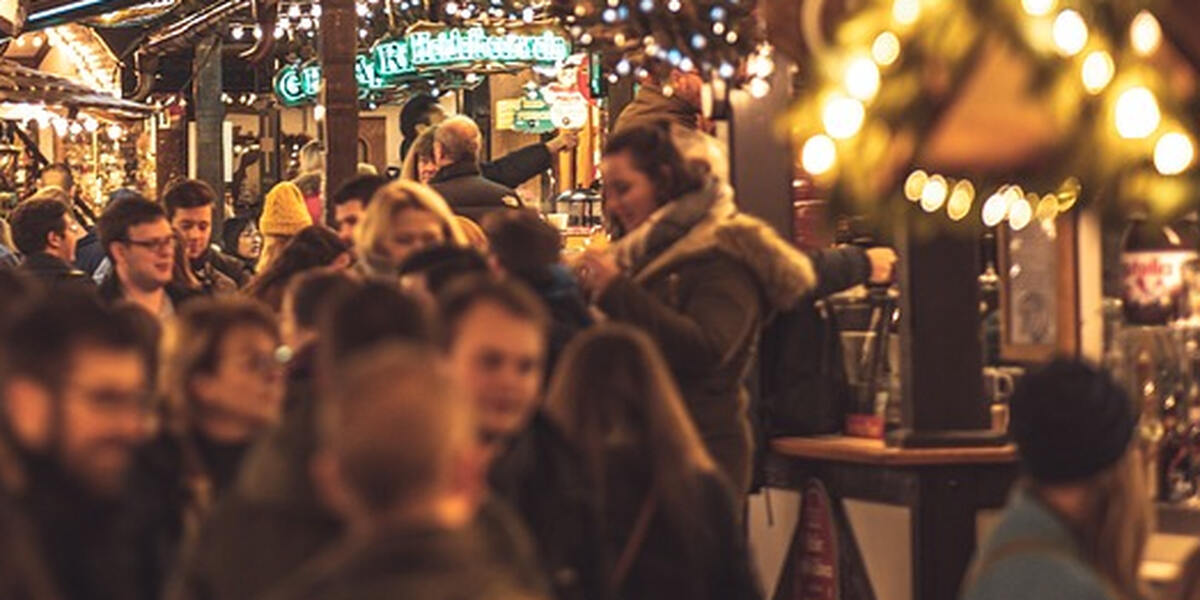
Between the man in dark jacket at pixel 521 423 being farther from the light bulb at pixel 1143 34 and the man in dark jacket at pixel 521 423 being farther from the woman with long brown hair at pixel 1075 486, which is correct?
the light bulb at pixel 1143 34

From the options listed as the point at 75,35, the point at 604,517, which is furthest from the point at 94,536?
the point at 75,35

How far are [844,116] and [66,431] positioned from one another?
1.67 m

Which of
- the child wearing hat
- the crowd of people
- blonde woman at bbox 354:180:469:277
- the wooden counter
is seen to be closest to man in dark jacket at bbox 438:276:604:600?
the crowd of people

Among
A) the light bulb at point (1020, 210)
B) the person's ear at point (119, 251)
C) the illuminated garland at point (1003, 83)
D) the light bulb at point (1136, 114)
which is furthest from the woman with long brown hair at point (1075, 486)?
the person's ear at point (119, 251)

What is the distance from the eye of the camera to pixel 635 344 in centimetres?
717

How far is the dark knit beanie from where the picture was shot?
21.9 ft

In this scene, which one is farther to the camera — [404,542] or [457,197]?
[457,197]

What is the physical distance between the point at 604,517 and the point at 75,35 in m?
26.9

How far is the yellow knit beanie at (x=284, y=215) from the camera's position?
46.8 ft

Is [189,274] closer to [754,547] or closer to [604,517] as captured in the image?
[754,547]

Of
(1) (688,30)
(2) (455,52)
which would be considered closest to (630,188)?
(1) (688,30)

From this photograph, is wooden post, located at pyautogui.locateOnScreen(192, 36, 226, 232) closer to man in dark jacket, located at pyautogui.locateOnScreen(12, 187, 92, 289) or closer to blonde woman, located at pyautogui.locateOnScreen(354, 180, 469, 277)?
man in dark jacket, located at pyautogui.locateOnScreen(12, 187, 92, 289)

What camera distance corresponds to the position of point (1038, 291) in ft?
33.9

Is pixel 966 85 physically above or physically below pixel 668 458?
above
